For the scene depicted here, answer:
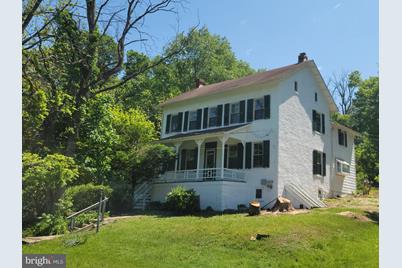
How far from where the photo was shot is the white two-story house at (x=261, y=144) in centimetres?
1552

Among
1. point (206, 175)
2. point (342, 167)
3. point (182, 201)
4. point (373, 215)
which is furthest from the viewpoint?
point (342, 167)

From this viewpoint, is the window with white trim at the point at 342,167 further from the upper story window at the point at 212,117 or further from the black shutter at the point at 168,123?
the black shutter at the point at 168,123

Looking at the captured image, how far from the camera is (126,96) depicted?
25.8 metres

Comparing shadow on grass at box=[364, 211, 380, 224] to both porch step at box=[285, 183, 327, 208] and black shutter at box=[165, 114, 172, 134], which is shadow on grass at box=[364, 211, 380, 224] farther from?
black shutter at box=[165, 114, 172, 134]

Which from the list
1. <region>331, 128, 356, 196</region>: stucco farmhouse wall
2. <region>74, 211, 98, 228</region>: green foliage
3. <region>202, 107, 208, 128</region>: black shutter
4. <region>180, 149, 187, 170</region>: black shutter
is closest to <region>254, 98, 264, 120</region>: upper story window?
<region>202, 107, 208, 128</region>: black shutter

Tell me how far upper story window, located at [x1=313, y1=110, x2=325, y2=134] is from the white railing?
Answer: 4783 mm

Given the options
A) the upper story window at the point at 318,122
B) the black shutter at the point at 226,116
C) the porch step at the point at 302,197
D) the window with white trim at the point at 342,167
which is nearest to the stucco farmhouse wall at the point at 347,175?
the window with white trim at the point at 342,167

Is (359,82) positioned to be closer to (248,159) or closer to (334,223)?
(248,159)

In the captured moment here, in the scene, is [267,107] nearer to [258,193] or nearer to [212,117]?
[212,117]

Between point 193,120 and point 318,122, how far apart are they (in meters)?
6.14

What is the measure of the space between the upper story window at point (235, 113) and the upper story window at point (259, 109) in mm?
987

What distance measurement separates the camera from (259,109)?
16.6 m

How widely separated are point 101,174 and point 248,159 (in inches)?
240

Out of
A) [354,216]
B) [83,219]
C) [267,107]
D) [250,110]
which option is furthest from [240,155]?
[83,219]
